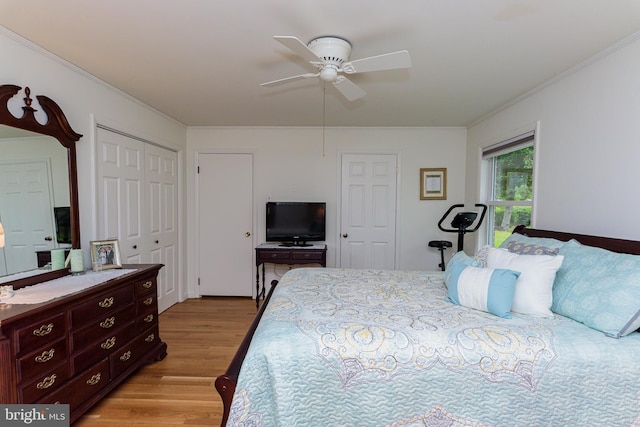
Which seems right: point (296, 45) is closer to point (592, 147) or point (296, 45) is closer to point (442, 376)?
point (442, 376)

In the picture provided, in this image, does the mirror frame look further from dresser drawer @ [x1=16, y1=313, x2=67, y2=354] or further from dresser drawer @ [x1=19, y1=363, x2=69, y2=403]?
dresser drawer @ [x1=19, y1=363, x2=69, y2=403]

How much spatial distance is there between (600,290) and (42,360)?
283cm

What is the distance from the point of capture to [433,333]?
1333 millimetres

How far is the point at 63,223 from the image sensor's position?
2.18 m

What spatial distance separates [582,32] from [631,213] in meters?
1.12

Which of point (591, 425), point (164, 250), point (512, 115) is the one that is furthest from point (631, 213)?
point (164, 250)

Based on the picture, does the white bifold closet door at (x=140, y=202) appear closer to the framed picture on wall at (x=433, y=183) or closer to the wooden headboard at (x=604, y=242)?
the framed picture on wall at (x=433, y=183)

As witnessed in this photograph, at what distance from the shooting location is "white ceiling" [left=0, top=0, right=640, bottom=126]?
61.7 inches

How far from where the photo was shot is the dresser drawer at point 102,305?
1772 mm

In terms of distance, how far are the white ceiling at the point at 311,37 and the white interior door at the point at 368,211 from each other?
1.24 meters

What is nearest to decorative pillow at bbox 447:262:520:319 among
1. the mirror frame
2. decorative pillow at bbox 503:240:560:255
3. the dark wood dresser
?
decorative pillow at bbox 503:240:560:255

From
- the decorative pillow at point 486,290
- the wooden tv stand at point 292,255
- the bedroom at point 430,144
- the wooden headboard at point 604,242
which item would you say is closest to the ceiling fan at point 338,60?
the bedroom at point 430,144

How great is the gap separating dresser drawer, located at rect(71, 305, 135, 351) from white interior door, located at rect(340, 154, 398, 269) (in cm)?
259

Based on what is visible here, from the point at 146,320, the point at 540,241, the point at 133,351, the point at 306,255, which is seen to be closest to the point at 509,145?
the point at 540,241
